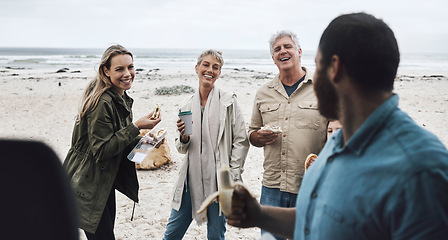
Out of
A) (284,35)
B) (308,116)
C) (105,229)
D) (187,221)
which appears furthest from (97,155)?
(284,35)

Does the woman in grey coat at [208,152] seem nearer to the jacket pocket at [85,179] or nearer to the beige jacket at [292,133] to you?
the beige jacket at [292,133]

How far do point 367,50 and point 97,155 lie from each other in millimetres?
2522

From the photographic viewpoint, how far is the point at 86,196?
2.93 metres

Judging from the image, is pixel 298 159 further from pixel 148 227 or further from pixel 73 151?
pixel 148 227

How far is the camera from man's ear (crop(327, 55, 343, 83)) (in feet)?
4.18

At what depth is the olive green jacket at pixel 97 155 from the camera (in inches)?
115

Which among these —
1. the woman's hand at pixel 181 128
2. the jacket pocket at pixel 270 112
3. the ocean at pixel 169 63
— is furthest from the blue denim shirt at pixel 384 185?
the ocean at pixel 169 63

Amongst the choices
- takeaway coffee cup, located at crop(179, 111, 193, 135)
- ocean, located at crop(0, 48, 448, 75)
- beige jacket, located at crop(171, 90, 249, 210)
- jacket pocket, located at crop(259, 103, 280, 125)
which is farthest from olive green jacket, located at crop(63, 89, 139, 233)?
ocean, located at crop(0, 48, 448, 75)

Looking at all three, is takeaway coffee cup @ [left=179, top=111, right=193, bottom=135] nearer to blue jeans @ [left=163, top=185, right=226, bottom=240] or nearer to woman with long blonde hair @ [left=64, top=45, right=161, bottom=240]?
woman with long blonde hair @ [left=64, top=45, right=161, bottom=240]

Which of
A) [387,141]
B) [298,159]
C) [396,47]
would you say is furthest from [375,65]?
[298,159]

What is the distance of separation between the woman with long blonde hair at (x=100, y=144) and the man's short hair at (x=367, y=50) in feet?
7.57

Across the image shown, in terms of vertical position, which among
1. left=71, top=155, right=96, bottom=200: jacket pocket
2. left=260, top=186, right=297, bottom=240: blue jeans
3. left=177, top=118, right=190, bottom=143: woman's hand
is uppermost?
left=177, top=118, right=190, bottom=143: woman's hand

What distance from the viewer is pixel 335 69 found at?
1.29 meters

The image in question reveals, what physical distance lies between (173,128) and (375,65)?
→ 950cm
